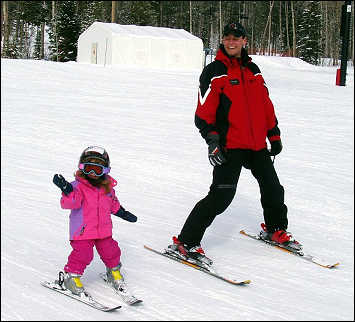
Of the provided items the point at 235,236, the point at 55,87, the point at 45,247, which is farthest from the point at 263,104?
the point at 55,87

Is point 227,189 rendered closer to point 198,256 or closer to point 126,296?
point 198,256

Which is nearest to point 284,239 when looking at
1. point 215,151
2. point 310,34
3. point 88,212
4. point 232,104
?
point 215,151

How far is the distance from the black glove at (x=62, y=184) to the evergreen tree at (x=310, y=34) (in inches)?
1907

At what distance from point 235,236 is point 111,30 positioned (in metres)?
20.8

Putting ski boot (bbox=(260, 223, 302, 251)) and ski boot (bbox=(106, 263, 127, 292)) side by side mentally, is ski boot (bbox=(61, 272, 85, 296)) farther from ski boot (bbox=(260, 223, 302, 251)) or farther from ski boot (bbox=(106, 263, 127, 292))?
ski boot (bbox=(260, 223, 302, 251))

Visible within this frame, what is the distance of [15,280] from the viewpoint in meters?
3.35

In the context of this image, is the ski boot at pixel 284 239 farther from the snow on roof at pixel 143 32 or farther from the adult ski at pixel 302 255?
the snow on roof at pixel 143 32

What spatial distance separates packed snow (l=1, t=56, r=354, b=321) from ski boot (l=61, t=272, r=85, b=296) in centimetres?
6

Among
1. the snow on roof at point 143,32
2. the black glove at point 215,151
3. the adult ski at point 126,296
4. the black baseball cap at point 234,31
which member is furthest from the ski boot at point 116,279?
the snow on roof at point 143,32

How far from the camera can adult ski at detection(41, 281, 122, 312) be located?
2.94 m

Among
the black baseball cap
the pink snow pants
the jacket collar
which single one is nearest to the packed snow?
the pink snow pants

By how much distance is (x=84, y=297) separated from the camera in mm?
3041

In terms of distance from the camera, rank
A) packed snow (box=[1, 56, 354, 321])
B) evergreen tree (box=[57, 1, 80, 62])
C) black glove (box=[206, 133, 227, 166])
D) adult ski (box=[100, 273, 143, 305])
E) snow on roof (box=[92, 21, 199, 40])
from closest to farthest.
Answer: adult ski (box=[100, 273, 143, 305]) → packed snow (box=[1, 56, 354, 321]) → black glove (box=[206, 133, 227, 166]) → snow on roof (box=[92, 21, 199, 40]) → evergreen tree (box=[57, 1, 80, 62])

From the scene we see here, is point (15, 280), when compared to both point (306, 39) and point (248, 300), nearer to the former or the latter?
point (248, 300)
